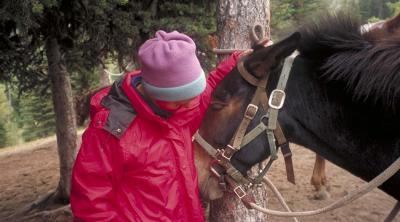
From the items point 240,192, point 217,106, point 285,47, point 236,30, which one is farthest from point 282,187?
point 285,47

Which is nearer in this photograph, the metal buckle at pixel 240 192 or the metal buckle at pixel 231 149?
the metal buckle at pixel 231 149

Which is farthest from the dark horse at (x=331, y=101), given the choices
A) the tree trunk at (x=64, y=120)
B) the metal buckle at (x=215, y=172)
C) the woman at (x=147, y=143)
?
the tree trunk at (x=64, y=120)

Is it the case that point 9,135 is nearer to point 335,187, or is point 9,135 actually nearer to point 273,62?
point 335,187

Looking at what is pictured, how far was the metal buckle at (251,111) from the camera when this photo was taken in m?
2.06

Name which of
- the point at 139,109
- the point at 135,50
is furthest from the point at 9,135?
the point at 139,109

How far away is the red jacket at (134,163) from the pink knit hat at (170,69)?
16cm

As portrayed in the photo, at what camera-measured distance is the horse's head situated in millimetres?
2045

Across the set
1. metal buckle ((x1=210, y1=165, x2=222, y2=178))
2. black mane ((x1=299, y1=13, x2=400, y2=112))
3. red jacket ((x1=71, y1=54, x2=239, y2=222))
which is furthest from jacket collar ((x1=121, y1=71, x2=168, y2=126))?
black mane ((x1=299, y1=13, x2=400, y2=112))

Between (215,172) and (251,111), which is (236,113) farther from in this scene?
(215,172)

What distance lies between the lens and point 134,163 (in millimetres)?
2092

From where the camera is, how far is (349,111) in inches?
80.1

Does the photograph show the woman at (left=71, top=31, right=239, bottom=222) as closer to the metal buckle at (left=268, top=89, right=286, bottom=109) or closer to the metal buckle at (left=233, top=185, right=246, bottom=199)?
the metal buckle at (left=233, top=185, right=246, bottom=199)

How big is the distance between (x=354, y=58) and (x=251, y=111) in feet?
1.99

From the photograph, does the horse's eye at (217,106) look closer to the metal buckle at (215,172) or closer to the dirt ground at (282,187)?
the metal buckle at (215,172)
